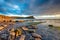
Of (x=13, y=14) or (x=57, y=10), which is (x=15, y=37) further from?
(x=57, y=10)

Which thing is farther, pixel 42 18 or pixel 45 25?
pixel 45 25

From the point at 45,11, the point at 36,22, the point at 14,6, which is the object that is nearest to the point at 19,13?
the point at 14,6

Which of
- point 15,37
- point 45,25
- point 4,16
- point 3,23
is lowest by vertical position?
point 15,37

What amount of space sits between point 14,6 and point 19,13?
0.20 meters

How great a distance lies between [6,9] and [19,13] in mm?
336

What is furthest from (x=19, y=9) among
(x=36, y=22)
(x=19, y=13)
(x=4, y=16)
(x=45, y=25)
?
(x=45, y=25)

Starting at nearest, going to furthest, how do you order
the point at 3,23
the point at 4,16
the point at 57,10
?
1. the point at 57,10
2. the point at 4,16
3. the point at 3,23

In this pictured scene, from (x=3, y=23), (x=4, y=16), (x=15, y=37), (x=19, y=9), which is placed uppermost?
(x=19, y=9)

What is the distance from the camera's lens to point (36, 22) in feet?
5.80

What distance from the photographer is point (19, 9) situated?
1636 mm

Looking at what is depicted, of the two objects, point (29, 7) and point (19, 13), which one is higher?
point (29, 7)

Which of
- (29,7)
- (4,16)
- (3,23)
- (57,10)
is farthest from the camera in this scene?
(3,23)

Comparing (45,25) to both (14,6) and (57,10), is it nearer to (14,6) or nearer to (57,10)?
(57,10)

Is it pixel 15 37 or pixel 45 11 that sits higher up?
pixel 45 11
